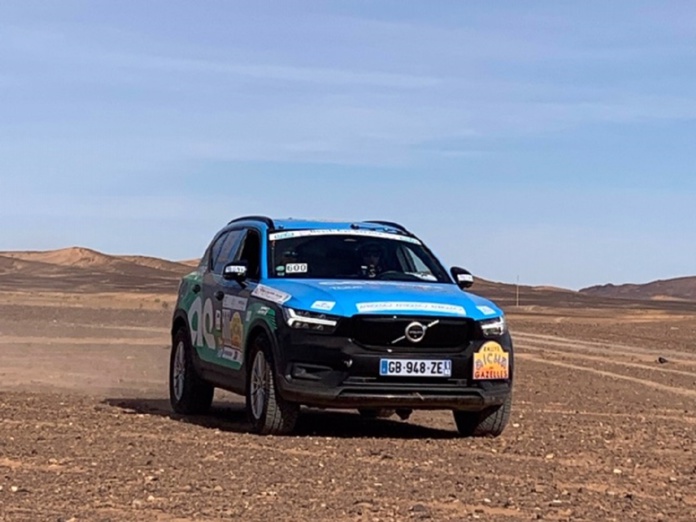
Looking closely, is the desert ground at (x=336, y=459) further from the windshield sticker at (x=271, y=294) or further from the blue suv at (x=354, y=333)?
the windshield sticker at (x=271, y=294)

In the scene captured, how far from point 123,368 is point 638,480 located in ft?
40.4

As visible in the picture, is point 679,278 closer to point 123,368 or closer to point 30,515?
point 123,368

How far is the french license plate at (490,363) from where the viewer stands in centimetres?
1134

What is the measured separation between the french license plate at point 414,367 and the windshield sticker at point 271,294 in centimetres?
94

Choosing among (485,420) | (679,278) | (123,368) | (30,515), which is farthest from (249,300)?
(679,278)

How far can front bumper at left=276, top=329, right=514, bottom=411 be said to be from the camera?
36.2 ft

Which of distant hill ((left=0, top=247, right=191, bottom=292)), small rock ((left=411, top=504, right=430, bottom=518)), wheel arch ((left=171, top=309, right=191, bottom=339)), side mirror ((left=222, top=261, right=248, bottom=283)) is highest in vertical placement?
distant hill ((left=0, top=247, right=191, bottom=292))

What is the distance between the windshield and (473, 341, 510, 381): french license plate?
1.29 metres

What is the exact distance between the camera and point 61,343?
2600cm

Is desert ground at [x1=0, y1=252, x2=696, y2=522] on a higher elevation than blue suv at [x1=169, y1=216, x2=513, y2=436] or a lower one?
lower

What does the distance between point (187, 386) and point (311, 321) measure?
3.03 meters

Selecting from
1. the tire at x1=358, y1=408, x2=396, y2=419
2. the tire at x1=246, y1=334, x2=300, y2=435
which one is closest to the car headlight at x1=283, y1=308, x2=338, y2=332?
the tire at x1=246, y1=334, x2=300, y2=435

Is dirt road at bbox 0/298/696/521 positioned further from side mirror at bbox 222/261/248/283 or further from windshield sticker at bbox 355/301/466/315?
side mirror at bbox 222/261/248/283

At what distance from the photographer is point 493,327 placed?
1148 centimetres
